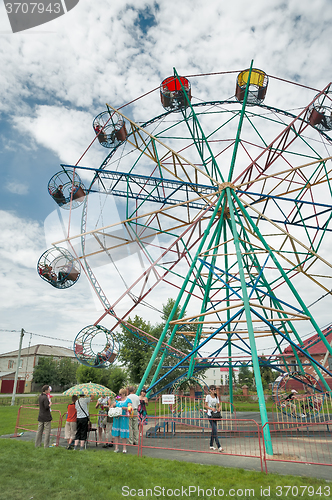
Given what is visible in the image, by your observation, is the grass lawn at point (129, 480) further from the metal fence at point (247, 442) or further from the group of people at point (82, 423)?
the group of people at point (82, 423)

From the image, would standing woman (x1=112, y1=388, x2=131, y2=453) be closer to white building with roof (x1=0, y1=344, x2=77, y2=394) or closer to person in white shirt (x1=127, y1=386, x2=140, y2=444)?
person in white shirt (x1=127, y1=386, x2=140, y2=444)

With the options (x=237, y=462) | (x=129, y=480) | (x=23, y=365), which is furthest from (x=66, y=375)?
(x=129, y=480)

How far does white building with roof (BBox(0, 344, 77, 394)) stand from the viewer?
5688cm

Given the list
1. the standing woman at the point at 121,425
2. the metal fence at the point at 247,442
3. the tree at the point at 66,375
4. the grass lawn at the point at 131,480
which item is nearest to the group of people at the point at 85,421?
the standing woman at the point at 121,425

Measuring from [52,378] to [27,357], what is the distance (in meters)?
11.2

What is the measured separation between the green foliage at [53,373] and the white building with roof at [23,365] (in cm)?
251

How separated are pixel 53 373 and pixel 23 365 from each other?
38.1 ft

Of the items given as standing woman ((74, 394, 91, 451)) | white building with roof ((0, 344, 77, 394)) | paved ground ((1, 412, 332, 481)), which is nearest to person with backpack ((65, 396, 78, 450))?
standing woman ((74, 394, 91, 451))

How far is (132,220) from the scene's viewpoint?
1372 cm

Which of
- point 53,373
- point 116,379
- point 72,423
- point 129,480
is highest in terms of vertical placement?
point 53,373

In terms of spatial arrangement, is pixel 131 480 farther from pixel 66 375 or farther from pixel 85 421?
pixel 66 375

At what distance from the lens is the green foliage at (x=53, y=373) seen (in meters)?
52.6

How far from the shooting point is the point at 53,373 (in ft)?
176

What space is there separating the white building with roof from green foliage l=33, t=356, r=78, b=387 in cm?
251
